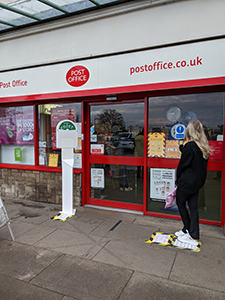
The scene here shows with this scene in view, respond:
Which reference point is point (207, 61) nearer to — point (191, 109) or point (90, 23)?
point (191, 109)

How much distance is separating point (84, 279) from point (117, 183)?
8.89 feet

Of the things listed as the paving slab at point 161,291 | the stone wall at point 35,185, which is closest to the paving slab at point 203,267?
the paving slab at point 161,291

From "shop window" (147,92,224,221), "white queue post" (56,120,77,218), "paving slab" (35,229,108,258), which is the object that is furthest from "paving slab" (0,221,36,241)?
"shop window" (147,92,224,221)

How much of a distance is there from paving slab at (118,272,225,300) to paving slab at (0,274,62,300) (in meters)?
0.80

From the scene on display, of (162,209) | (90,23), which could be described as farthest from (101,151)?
(90,23)

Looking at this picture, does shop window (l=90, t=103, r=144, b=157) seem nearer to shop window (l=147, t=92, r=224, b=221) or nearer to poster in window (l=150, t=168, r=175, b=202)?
shop window (l=147, t=92, r=224, b=221)

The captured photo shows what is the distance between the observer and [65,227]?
174 inches

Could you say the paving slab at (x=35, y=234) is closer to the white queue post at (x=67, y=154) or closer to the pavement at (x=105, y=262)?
the pavement at (x=105, y=262)

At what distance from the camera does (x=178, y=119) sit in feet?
15.4

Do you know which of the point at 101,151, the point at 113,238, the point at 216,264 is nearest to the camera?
the point at 216,264

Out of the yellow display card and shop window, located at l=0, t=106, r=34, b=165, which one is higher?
shop window, located at l=0, t=106, r=34, b=165

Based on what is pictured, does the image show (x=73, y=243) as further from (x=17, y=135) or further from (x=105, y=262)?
(x=17, y=135)

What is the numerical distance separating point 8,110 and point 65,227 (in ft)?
12.5

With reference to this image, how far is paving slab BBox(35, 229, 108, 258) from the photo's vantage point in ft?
11.6
